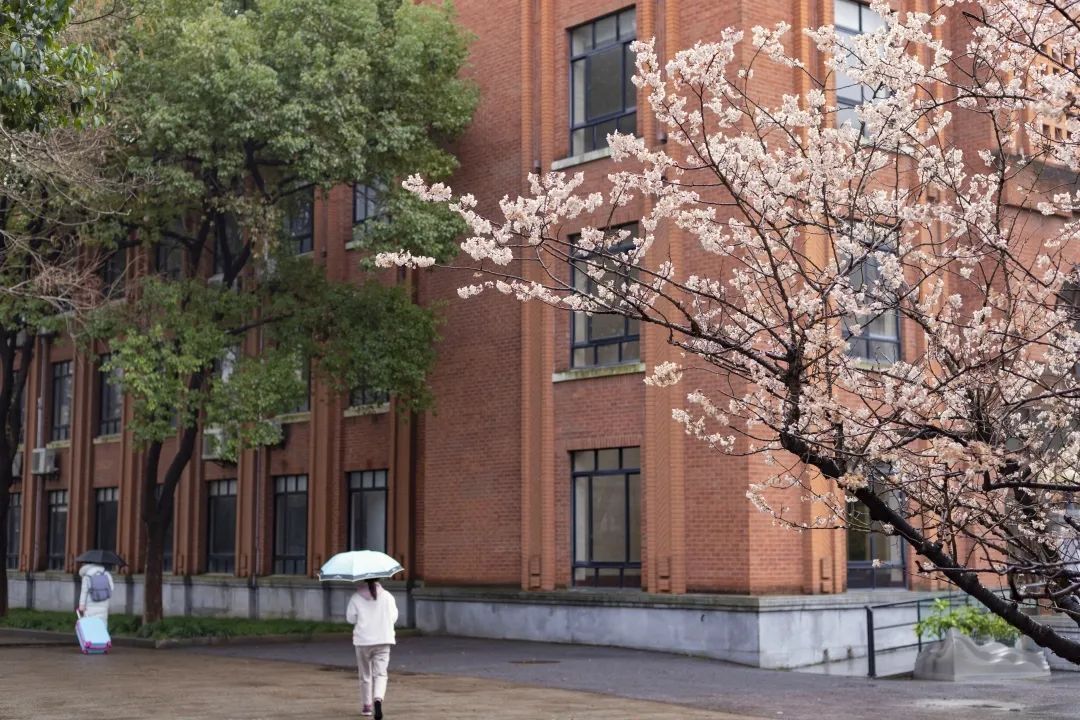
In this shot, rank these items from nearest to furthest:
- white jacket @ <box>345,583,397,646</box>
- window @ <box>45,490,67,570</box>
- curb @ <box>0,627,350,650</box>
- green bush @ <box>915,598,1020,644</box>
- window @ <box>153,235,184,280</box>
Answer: white jacket @ <box>345,583,397,646</box> → green bush @ <box>915,598,1020,644</box> → curb @ <box>0,627,350,650</box> → window @ <box>153,235,184,280</box> → window @ <box>45,490,67,570</box>

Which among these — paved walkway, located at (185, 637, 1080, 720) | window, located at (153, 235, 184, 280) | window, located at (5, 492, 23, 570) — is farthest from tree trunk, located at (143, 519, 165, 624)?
window, located at (5, 492, 23, 570)

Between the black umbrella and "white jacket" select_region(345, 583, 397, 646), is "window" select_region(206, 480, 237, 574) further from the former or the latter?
"white jacket" select_region(345, 583, 397, 646)

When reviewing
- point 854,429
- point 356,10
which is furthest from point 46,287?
point 854,429

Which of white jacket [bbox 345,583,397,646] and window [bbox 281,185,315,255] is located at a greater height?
window [bbox 281,185,315,255]

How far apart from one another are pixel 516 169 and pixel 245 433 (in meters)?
7.14

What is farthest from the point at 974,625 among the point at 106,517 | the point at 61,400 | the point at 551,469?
the point at 61,400

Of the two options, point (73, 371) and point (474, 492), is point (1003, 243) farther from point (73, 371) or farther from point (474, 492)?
point (73, 371)

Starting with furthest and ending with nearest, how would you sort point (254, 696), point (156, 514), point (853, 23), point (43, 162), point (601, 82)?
point (156, 514)
point (601, 82)
point (853, 23)
point (43, 162)
point (254, 696)

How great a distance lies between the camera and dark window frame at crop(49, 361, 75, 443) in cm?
3981

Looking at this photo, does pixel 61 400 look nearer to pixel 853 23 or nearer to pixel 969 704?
pixel 853 23

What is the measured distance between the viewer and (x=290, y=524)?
3212 cm

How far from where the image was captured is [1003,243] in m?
8.31

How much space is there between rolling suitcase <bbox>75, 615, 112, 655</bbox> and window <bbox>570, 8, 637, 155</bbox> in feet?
38.4

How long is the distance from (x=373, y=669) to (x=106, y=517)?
25081 mm
